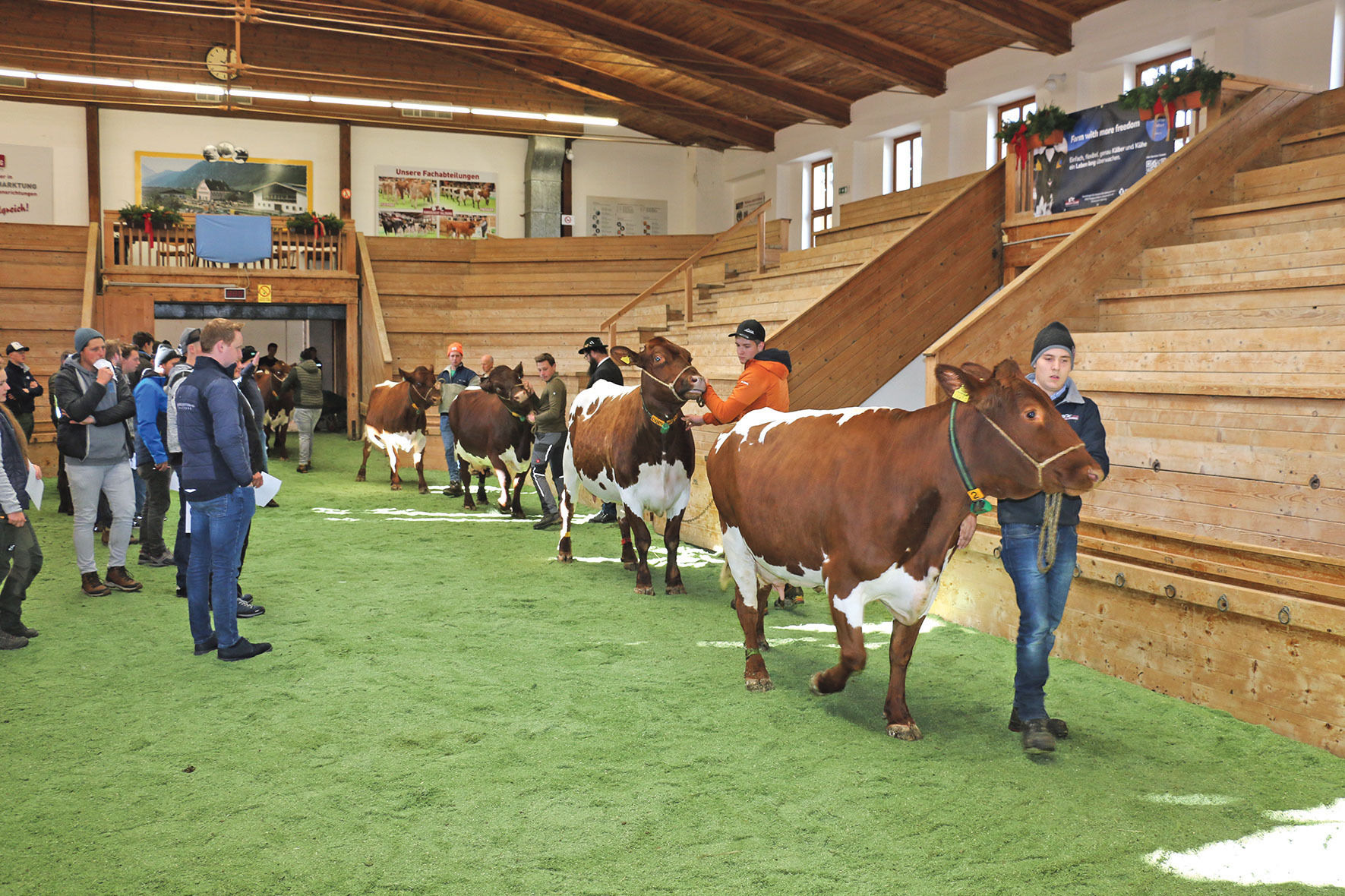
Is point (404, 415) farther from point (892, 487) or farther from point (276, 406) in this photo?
point (892, 487)

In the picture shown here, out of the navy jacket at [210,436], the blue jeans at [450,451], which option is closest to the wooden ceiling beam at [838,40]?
the blue jeans at [450,451]

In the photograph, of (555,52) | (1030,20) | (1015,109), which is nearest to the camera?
(1030,20)

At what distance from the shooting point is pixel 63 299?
17.5 m

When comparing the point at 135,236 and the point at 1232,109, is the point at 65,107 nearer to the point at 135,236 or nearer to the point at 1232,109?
the point at 135,236

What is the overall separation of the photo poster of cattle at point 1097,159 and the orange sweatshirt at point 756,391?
5.22 m

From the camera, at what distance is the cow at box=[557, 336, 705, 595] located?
22.4 feet

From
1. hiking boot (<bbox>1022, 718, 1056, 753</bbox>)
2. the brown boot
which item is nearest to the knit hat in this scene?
hiking boot (<bbox>1022, 718, 1056, 753</bbox>)

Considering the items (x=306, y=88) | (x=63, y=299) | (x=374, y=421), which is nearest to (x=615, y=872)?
(x=374, y=421)

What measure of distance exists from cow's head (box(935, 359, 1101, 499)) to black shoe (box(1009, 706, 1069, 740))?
1053mm

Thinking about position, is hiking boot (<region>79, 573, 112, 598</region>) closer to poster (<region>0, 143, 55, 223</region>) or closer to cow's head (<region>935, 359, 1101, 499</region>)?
cow's head (<region>935, 359, 1101, 499</region>)

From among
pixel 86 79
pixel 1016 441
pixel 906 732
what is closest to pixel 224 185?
pixel 86 79

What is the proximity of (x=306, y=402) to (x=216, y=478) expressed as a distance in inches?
382

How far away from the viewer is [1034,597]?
4.07 m

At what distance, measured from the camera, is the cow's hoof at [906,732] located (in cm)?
425
